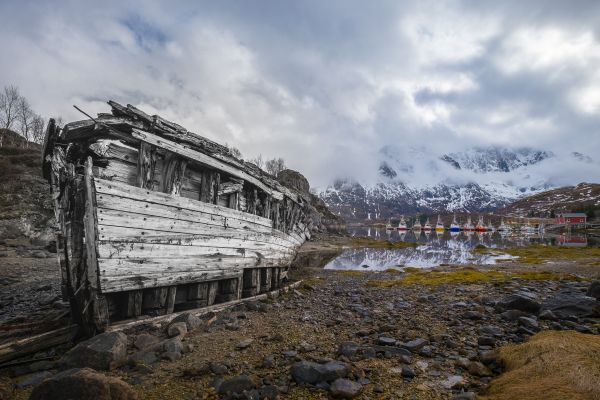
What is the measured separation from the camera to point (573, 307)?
849 centimetres

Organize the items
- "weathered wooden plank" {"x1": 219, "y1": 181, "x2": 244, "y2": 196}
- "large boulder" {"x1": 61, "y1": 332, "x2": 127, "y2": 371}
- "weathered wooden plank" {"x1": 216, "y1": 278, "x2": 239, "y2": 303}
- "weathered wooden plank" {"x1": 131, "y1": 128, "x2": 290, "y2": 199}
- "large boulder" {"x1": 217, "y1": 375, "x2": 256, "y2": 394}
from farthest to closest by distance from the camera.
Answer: "weathered wooden plank" {"x1": 219, "y1": 181, "x2": 244, "y2": 196} → "weathered wooden plank" {"x1": 216, "y1": 278, "x2": 239, "y2": 303} → "weathered wooden plank" {"x1": 131, "y1": 128, "x2": 290, "y2": 199} → "large boulder" {"x1": 61, "y1": 332, "x2": 127, "y2": 371} → "large boulder" {"x1": 217, "y1": 375, "x2": 256, "y2": 394}

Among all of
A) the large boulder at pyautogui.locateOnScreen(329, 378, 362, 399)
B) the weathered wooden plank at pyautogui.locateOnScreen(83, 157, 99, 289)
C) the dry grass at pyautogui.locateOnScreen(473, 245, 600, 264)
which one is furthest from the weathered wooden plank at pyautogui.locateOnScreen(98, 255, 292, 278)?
the dry grass at pyautogui.locateOnScreen(473, 245, 600, 264)

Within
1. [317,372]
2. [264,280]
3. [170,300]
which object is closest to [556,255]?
[264,280]

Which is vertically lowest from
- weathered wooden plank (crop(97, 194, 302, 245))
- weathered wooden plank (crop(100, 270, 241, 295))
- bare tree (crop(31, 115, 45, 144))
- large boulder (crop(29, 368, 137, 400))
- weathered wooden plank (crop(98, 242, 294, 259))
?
large boulder (crop(29, 368, 137, 400))

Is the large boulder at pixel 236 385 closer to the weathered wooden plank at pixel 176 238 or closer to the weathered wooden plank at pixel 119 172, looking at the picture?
the weathered wooden plank at pixel 176 238

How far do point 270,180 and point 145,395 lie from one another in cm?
1078

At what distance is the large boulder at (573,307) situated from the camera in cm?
818

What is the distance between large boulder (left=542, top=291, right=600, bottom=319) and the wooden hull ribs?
904 cm

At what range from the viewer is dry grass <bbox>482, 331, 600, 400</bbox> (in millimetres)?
4266

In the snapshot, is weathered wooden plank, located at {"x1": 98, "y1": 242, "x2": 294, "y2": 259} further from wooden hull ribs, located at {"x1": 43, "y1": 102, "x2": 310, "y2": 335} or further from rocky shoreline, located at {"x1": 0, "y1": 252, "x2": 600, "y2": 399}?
rocky shoreline, located at {"x1": 0, "y1": 252, "x2": 600, "y2": 399}

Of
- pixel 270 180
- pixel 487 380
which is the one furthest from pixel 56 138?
pixel 487 380

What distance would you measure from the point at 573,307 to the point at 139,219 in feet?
36.7

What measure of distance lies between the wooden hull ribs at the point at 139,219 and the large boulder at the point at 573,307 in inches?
356

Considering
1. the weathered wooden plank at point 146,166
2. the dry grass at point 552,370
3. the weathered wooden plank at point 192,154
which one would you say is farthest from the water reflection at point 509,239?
the weathered wooden plank at point 146,166
